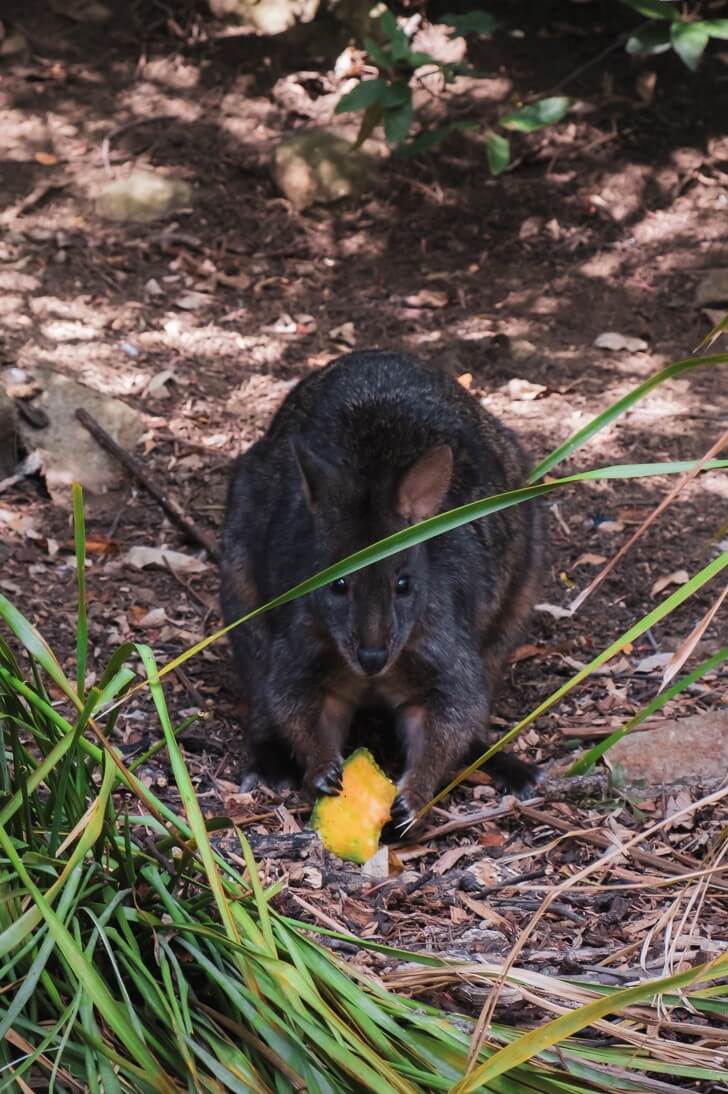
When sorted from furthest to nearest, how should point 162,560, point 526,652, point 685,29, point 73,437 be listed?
point 685,29
point 73,437
point 162,560
point 526,652

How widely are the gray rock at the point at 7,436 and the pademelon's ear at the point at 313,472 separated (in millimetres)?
2269

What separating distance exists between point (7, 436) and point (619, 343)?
3249mm

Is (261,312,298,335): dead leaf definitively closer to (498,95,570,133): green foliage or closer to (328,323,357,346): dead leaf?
(328,323,357,346): dead leaf

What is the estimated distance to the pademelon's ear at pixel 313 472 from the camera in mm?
4363

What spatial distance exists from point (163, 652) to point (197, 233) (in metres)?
3.69

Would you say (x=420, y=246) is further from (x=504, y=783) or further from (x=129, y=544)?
(x=504, y=783)

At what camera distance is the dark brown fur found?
169 inches

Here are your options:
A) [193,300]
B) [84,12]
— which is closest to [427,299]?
[193,300]

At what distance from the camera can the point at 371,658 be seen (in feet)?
13.5

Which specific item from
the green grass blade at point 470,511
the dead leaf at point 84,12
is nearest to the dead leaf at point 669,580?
the green grass blade at point 470,511

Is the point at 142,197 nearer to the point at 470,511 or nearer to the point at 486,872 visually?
the point at 486,872

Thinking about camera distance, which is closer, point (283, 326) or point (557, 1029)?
point (557, 1029)

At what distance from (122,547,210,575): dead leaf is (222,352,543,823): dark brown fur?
61 centimetres

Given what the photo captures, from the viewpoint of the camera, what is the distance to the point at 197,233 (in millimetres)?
Result: 8211
